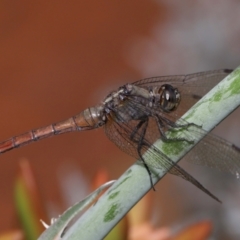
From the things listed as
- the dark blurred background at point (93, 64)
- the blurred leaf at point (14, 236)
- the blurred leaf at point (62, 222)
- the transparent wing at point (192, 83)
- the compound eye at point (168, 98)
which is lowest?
the blurred leaf at point (62, 222)

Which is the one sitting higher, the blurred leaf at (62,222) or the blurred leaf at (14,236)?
the blurred leaf at (14,236)

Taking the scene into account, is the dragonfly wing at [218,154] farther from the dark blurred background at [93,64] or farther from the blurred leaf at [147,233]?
the dark blurred background at [93,64]

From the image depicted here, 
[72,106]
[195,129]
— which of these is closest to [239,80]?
[195,129]

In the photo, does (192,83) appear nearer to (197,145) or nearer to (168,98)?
(168,98)

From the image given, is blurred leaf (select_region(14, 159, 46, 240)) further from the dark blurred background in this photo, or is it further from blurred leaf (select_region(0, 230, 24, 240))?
the dark blurred background

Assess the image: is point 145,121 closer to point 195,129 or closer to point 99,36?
point 195,129

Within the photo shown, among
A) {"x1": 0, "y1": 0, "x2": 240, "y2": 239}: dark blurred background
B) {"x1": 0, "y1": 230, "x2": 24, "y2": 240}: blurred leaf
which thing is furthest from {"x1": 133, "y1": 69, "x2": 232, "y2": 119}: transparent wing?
{"x1": 0, "y1": 0, "x2": 240, "y2": 239}: dark blurred background

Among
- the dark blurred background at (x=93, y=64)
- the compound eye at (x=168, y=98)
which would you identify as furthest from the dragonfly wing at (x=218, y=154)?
the dark blurred background at (x=93, y=64)

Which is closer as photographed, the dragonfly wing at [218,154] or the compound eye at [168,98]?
the dragonfly wing at [218,154]
